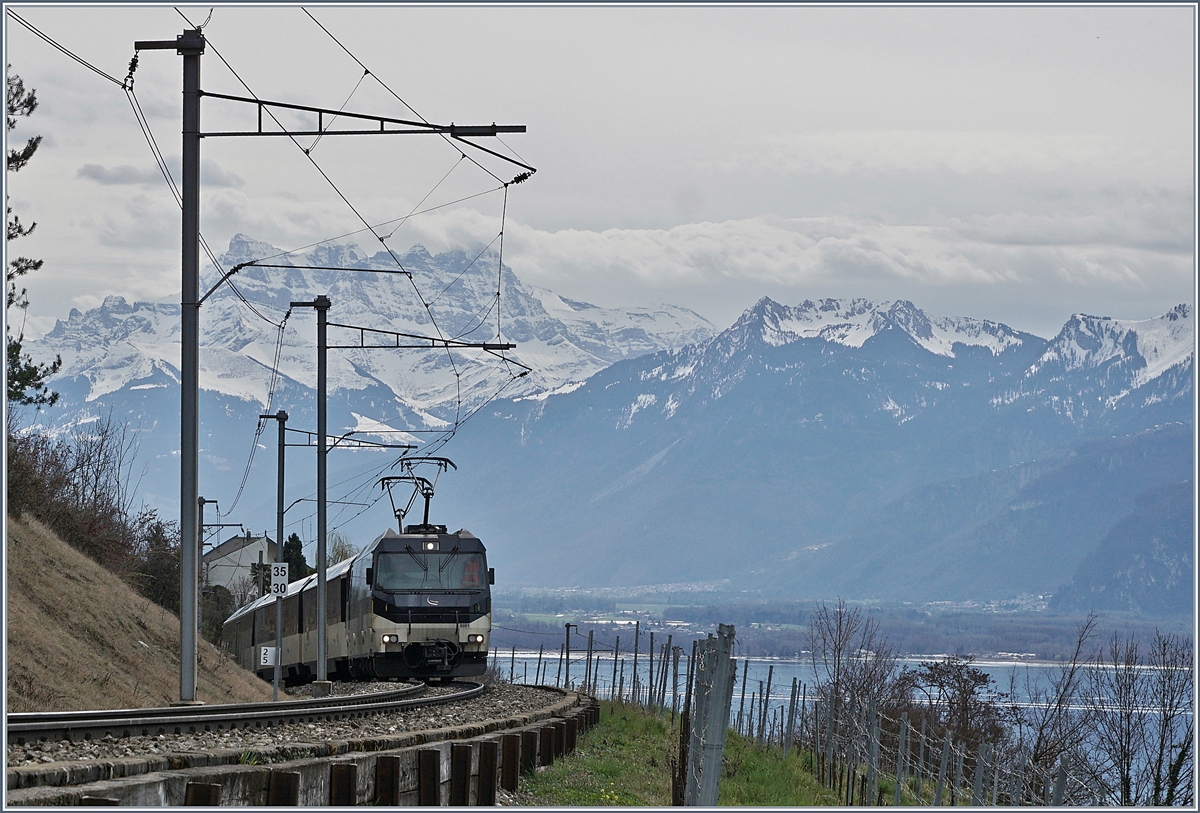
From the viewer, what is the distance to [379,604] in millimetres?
33406

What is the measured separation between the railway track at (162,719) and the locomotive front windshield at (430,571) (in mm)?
12857

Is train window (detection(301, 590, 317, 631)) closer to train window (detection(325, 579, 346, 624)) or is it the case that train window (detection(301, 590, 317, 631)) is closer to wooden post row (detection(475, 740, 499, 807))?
train window (detection(325, 579, 346, 624))

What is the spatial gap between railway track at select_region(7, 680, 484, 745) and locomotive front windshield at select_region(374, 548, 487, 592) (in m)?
12.9

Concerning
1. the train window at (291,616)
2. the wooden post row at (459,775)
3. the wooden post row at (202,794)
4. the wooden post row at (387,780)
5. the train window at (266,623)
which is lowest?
the train window at (266,623)

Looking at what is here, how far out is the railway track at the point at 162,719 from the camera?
12.0m

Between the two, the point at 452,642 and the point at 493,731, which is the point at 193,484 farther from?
the point at 452,642

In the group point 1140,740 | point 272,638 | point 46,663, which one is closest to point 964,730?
point 1140,740

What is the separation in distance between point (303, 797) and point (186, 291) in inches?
383

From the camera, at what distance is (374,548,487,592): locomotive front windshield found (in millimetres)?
33781

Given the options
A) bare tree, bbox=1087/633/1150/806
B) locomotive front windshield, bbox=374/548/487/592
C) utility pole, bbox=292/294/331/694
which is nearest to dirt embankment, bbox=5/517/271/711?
utility pole, bbox=292/294/331/694

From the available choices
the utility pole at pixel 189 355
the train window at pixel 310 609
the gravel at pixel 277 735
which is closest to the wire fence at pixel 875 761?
the gravel at pixel 277 735

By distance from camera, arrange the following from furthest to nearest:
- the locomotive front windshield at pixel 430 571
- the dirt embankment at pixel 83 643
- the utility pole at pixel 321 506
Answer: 1. the locomotive front windshield at pixel 430 571
2. the utility pole at pixel 321 506
3. the dirt embankment at pixel 83 643

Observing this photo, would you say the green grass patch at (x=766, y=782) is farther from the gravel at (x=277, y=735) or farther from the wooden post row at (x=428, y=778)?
the wooden post row at (x=428, y=778)

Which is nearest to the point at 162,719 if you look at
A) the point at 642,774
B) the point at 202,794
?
the point at 202,794
